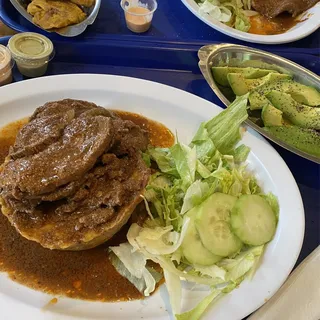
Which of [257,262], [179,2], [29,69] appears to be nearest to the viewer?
[257,262]

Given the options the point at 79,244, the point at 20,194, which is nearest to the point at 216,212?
the point at 79,244

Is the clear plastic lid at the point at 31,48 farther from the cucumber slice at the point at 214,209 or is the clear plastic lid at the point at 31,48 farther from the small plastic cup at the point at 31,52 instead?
the cucumber slice at the point at 214,209

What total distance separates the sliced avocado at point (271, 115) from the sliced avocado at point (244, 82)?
25 cm

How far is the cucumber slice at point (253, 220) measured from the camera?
8.61ft

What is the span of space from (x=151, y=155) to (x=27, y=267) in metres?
1.10

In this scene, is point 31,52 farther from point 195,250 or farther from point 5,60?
point 195,250

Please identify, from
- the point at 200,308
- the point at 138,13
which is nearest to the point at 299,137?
the point at 200,308

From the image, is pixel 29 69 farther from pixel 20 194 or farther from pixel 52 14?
pixel 20 194

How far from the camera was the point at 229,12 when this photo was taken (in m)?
4.25

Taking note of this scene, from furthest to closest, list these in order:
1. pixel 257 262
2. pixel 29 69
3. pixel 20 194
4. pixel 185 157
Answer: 1. pixel 29 69
2. pixel 185 157
3. pixel 257 262
4. pixel 20 194

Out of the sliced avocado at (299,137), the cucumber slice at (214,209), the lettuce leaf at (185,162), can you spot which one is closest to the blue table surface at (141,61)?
the sliced avocado at (299,137)

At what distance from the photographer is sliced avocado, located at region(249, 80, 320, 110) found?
11.1ft

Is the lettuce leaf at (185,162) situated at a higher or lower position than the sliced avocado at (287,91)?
lower

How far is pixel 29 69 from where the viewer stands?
364cm
